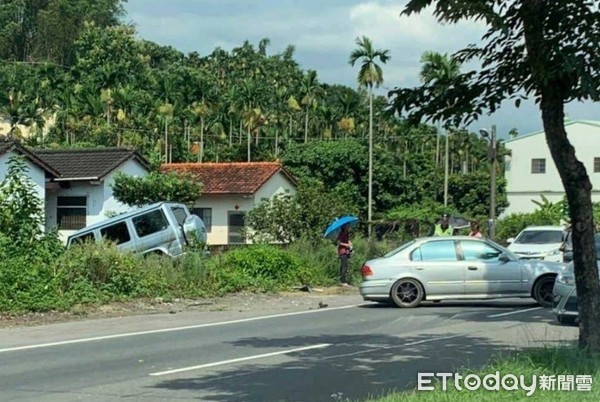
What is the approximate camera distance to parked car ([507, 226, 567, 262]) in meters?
28.9

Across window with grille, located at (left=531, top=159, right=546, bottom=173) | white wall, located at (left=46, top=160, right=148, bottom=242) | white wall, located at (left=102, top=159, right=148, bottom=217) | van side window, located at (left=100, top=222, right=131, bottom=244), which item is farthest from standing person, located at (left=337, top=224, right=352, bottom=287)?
window with grille, located at (left=531, top=159, right=546, bottom=173)

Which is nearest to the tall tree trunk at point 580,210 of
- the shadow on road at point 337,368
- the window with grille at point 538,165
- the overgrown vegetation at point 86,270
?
the shadow on road at point 337,368

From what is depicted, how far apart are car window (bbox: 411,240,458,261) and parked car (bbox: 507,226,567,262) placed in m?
8.59

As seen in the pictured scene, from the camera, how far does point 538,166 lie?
73.1 meters

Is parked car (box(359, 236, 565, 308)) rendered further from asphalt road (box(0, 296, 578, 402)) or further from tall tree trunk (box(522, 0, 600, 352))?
tall tree trunk (box(522, 0, 600, 352))

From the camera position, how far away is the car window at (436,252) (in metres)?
20.5

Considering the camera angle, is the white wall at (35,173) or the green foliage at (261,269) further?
the white wall at (35,173)

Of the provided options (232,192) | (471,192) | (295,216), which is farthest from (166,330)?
(471,192)

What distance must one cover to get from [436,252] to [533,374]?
38.1 feet

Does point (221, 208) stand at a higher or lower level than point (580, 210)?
higher

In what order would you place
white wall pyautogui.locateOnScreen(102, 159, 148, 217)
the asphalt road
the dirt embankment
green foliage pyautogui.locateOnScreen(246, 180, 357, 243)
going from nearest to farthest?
the asphalt road → the dirt embankment → green foliage pyautogui.locateOnScreen(246, 180, 357, 243) → white wall pyautogui.locateOnScreen(102, 159, 148, 217)

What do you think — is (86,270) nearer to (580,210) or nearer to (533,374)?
(580,210)

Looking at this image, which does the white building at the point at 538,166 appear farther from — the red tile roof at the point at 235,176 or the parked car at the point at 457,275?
the parked car at the point at 457,275

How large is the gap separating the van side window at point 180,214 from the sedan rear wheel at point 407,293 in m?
7.52
